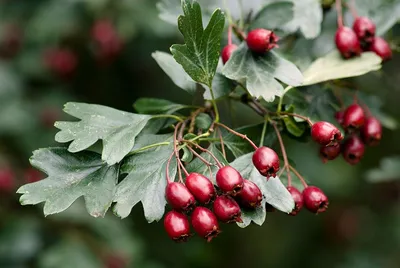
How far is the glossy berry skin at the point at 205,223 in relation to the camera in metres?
1.03

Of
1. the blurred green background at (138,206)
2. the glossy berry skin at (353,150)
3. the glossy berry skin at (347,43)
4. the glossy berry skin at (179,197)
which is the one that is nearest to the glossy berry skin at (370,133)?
the glossy berry skin at (353,150)

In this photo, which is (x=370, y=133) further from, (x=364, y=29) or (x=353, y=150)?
(x=364, y=29)

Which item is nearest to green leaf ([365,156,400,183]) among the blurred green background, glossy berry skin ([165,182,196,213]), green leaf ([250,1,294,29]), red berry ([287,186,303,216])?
the blurred green background

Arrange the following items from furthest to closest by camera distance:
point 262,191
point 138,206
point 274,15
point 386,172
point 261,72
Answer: point 138,206 → point 386,172 → point 274,15 → point 261,72 → point 262,191

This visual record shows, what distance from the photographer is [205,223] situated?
3.36 ft

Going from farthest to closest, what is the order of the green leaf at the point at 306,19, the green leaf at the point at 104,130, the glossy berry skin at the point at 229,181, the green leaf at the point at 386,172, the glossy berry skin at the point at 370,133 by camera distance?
the green leaf at the point at 386,172
the green leaf at the point at 306,19
the glossy berry skin at the point at 370,133
the green leaf at the point at 104,130
the glossy berry skin at the point at 229,181

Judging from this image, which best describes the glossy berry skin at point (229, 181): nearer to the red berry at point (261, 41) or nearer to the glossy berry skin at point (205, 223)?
the glossy berry skin at point (205, 223)

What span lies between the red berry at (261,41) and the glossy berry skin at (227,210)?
37cm

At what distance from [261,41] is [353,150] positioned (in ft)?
1.06

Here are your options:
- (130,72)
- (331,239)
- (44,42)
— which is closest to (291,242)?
(331,239)

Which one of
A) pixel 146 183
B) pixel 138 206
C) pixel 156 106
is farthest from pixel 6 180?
pixel 146 183

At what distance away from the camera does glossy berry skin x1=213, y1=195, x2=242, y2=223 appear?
102cm

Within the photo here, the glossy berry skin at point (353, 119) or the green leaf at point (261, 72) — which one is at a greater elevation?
the green leaf at point (261, 72)

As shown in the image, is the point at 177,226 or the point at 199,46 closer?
the point at 177,226
